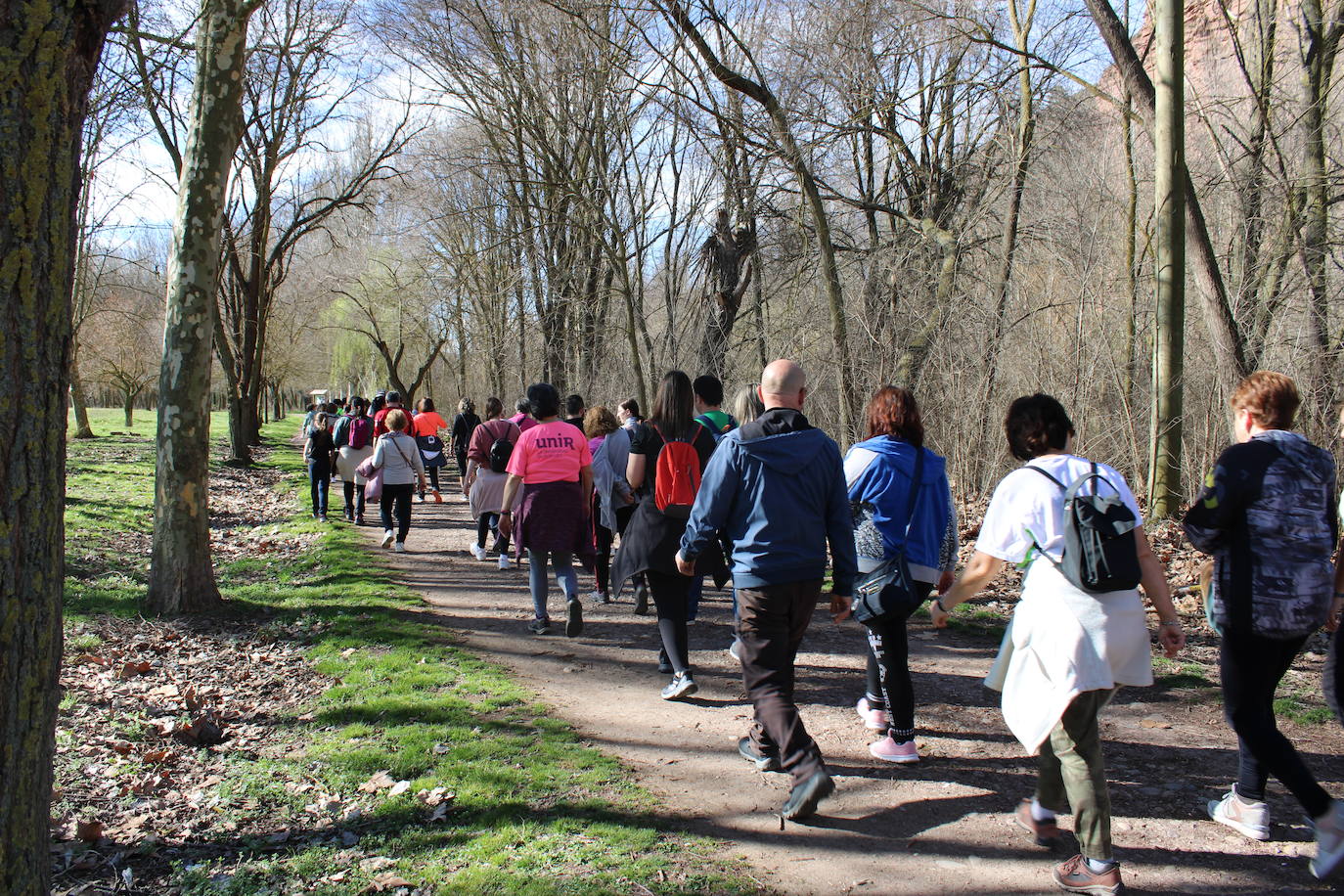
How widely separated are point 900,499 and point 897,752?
4.47 feet

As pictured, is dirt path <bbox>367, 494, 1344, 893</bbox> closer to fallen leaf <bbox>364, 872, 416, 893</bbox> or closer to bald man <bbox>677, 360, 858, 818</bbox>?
bald man <bbox>677, 360, 858, 818</bbox>

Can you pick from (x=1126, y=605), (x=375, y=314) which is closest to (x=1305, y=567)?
(x=1126, y=605)

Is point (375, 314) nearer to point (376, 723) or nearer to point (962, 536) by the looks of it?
point (962, 536)

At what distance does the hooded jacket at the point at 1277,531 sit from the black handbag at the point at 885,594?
4.53 ft

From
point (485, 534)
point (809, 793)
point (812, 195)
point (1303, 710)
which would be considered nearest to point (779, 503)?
point (809, 793)

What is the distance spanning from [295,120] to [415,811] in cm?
2426

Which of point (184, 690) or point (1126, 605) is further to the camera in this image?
point (184, 690)

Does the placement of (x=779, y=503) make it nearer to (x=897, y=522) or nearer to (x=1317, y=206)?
(x=897, y=522)

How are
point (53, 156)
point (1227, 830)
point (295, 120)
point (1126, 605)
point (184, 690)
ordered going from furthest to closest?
point (295, 120) → point (184, 690) → point (1227, 830) → point (1126, 605) → point (53, 156)

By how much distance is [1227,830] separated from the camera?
12.8ft

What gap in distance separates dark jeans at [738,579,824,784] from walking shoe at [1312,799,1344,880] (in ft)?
6.61

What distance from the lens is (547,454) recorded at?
7074 mm

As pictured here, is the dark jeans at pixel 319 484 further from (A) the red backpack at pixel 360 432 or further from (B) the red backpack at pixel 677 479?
(B) the red backpack at pixel 677 479

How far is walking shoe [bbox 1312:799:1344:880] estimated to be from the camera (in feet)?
11.3
